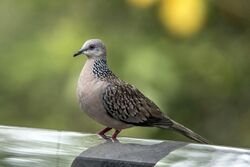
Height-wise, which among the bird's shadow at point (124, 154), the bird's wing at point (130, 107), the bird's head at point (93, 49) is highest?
the bird's head at point (93, 49)

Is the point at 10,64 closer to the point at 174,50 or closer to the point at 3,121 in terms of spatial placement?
the point at 3,121

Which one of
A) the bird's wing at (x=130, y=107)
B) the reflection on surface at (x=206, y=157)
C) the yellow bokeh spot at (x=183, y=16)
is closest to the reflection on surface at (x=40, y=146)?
the reflection on surface at (x=206, y=157)

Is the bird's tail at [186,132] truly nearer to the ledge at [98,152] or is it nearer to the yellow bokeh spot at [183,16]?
the ledge at [98,152]

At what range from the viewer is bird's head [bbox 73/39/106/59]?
3.81m

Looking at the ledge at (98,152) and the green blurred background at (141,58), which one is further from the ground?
the green blurred background at (141,58)

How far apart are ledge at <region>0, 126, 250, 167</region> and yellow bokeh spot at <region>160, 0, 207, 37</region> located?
1931mm

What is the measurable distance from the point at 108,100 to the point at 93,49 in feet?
0.66

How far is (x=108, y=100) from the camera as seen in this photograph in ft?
12.5

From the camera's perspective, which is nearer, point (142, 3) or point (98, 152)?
point (98, 152)

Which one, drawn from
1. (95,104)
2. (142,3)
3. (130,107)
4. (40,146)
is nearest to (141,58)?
(142,3)

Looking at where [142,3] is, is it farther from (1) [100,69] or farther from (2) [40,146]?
(2) [40,146]

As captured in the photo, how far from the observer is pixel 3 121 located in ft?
19.2

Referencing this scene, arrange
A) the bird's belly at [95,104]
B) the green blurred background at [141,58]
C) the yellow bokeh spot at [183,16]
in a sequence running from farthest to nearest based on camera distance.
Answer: the green blurred background at [141,58]
the yellow bokeh spot at [183,16]
the bird's belly at [95,104]

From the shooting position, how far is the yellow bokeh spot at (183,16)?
5164mm
